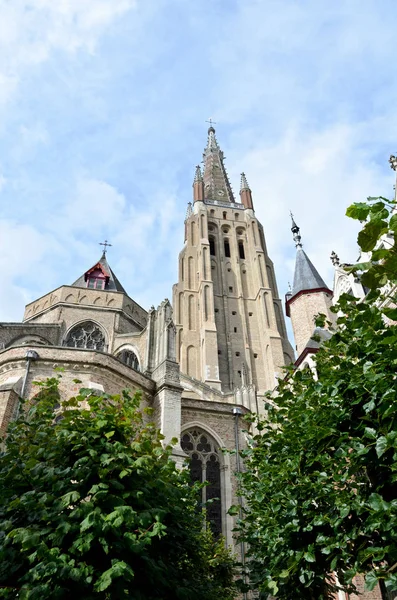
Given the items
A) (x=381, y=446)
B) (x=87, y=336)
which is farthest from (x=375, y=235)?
(x=87, y=336)

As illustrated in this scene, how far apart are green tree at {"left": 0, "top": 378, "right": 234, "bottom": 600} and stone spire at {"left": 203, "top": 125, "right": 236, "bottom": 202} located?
147 ft

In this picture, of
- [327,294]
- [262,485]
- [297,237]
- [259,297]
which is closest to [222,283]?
[259,297]

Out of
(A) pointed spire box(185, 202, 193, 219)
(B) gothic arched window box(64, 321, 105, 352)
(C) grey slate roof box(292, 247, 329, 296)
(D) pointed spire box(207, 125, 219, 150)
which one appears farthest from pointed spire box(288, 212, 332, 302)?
(D) pointed spire box(207, 125, 219, 150)

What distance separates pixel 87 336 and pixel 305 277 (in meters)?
12.0

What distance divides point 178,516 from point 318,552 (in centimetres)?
220

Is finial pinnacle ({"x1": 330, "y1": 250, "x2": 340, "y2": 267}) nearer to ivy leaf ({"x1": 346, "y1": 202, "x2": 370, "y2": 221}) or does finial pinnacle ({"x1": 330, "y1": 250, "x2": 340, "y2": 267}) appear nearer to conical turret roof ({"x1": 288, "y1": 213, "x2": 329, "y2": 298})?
conical turret roof ({"x1": 288, "y1": 213, "x2": 329, "y2": 298})

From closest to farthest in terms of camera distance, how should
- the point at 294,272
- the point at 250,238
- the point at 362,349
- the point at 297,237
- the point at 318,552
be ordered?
1. the point at 362,349
2. the point at 318,552
3. the point at 294,272
4. the point at 297,237
5. the point at 250,238

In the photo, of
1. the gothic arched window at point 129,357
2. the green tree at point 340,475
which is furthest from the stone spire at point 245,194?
the green tree at point 340,475

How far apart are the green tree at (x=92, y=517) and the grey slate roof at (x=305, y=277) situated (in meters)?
14.2

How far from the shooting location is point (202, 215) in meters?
45.3

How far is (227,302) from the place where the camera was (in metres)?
40.4

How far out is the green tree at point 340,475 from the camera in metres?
5.61

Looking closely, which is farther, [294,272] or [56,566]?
[294,272]

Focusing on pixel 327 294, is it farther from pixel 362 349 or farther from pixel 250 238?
pixel 250 238
